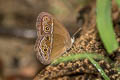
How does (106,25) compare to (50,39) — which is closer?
(106,25)

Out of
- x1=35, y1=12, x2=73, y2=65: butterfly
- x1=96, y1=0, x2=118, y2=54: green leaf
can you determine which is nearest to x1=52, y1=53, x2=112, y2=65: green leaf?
x1=35, y1=12, x2=73, y2=65: butterfly

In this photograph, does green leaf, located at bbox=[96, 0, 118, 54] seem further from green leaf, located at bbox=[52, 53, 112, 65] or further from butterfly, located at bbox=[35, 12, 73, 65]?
butterfly, located at bbox=[35, 12, 73, 65]

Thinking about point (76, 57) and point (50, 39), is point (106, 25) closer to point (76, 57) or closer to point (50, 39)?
point (76, 57)

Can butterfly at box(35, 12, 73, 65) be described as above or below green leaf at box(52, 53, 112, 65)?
above

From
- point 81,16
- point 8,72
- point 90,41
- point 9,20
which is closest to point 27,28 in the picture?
point 9,20

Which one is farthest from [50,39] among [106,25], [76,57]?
[106,25]

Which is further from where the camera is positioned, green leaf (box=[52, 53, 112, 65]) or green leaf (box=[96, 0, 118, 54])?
green leaf (box=[52, 53, 112, 65])
